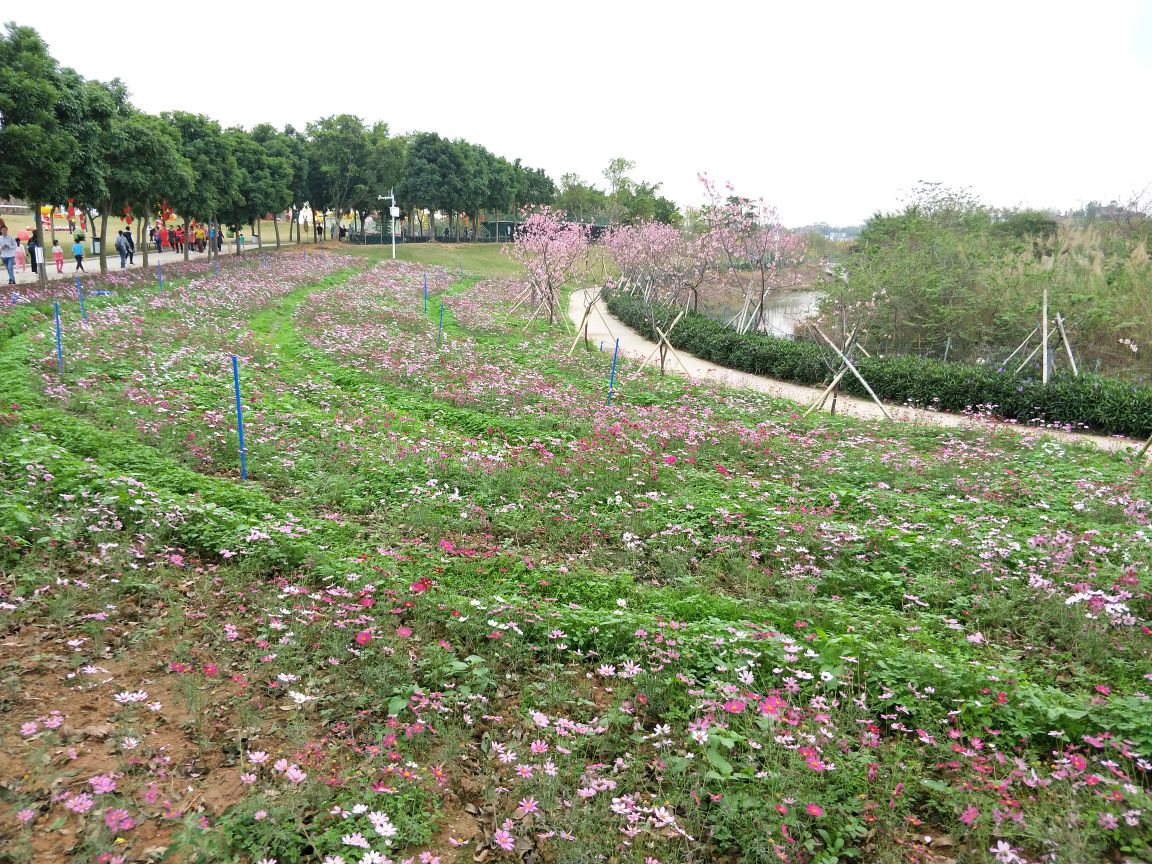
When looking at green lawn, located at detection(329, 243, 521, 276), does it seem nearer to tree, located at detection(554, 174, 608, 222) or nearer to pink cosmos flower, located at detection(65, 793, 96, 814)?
tree, located at detection(554, 174, 608, 222)

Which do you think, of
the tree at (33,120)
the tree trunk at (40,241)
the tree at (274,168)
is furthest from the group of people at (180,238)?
the tree at (33,120)

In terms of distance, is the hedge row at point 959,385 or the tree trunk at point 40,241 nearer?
the hedge row at point 959,385

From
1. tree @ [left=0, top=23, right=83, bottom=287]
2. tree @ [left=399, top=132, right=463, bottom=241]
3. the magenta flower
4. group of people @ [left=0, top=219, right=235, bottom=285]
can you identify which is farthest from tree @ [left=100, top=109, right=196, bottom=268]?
tree @ [left=399, top=132, right=463, bottom=241]

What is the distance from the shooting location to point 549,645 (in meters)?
5.01

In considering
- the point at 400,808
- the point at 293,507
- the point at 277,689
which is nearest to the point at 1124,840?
the point at 400,808

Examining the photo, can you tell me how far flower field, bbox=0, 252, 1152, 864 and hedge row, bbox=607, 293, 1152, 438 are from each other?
5.07 meters

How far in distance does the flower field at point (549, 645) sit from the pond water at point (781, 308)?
2314 cm

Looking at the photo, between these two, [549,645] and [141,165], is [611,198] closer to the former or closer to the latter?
[141,165]

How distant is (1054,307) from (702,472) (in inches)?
571

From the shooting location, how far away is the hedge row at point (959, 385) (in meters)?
13.7

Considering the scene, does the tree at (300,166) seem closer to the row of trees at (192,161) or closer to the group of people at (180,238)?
the row of trees at (192,161)

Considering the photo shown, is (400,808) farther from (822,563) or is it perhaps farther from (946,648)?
(822,563)

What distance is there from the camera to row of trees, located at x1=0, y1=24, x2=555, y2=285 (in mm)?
18469

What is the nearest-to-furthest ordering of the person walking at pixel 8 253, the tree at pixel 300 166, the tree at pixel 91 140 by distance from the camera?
the tree at pixel 91 140 < the person walking at pixel 8 253 < the tree at pixel 300 166
